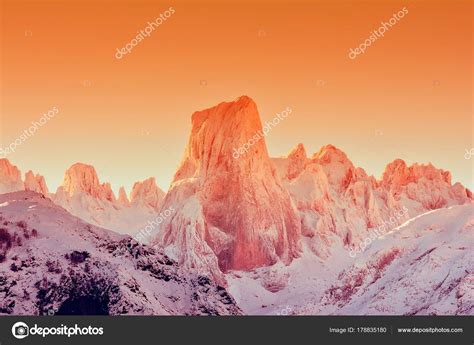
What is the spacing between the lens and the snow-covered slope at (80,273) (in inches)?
3976

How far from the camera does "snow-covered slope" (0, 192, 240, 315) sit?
101 metres

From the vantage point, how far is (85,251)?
106750mm

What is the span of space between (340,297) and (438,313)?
29527 mm
